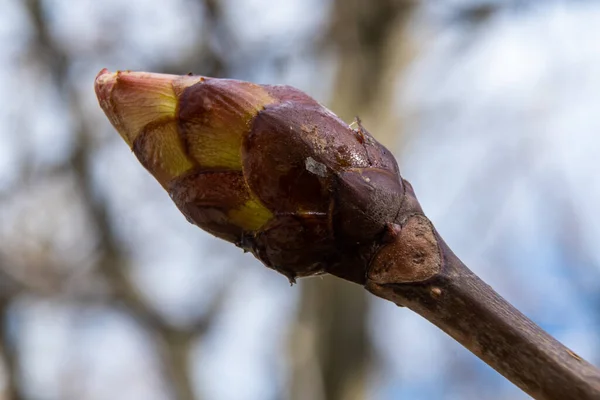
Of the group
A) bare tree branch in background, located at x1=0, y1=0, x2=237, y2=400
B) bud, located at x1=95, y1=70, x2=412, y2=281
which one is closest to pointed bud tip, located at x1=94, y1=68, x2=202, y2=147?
bud, located at x1=95, y1=70, x2=412, y2=281

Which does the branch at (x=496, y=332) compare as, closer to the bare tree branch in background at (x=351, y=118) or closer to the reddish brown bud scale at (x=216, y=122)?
the reddish brown bud scale at (x=216, y=122)

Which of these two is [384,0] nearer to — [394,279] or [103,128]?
[103,128]

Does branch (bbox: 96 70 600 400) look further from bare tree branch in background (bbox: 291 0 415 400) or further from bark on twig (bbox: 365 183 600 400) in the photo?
bare tree branch in background (bbox: 291 0 415 400)

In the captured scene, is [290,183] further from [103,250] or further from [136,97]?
[103,250]

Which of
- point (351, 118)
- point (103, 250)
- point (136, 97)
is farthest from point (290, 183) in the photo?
point (103, 250)

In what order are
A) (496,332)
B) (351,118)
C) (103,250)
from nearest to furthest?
(496,332)
(351,118)
(103,250)

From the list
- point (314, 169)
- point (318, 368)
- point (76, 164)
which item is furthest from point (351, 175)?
point (76, 164)
